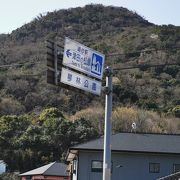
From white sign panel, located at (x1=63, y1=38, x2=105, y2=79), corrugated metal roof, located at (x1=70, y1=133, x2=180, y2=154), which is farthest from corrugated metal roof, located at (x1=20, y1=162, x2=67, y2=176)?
white sign panel, located at (x1=63, y1=38, x2=105, y2=79)

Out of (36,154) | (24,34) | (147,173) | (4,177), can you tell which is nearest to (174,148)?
(147,173)

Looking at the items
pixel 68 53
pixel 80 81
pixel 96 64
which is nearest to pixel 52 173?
pixel 96 64

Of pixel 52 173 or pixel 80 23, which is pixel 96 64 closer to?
pixel 52 173

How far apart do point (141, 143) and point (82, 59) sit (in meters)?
22.4

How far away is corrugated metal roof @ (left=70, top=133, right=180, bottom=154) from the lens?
3769cm

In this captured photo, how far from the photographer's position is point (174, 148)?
38.1 meters

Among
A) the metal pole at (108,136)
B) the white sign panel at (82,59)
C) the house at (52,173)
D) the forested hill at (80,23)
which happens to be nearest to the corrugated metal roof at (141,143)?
the house at (52,173)

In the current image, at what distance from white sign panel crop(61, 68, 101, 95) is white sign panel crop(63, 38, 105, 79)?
187 millimetres

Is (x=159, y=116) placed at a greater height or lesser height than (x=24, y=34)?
lesser

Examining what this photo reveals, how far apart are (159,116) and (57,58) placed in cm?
6237

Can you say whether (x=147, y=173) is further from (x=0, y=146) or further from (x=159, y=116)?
(x=159, y=116)

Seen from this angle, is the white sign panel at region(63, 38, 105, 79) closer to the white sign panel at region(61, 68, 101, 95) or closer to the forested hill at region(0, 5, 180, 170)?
the white sign panel at region(61, 68, 101, 95)

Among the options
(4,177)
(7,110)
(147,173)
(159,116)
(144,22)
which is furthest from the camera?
(144,22)

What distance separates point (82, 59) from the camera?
17.2m
